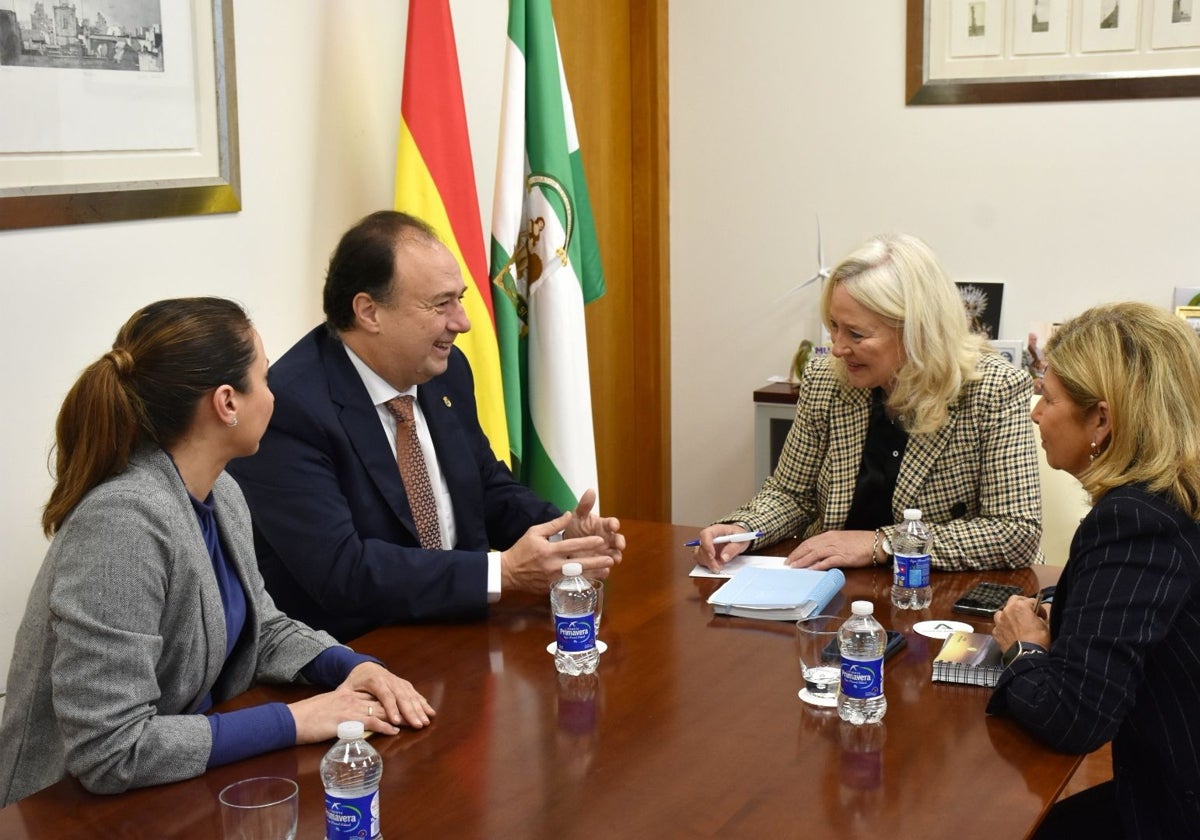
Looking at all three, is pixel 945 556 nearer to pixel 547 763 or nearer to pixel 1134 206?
pixel 547 763

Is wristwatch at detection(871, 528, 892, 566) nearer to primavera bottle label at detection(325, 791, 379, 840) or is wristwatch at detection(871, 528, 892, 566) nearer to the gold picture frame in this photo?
primavera bottle label at detection(325, 791, 379, 840)

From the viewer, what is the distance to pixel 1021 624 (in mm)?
2041

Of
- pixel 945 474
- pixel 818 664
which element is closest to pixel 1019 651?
pixel 818 664

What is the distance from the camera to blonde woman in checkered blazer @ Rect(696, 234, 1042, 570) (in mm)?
2582

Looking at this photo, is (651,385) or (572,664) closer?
(572,664)

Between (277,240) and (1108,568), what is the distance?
201 centimetres

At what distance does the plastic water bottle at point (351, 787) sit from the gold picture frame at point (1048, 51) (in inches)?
133

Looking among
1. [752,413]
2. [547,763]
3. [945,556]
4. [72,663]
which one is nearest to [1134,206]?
[752,413]

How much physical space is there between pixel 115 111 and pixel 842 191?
262cm

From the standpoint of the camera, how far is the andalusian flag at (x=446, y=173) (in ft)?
10.4

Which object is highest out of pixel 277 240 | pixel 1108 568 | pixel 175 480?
pixel 277 240

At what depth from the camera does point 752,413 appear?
4766 mm

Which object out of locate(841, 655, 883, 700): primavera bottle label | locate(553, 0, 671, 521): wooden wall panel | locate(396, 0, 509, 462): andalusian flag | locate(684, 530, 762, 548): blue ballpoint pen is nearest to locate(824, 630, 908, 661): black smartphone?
locate(841, 655, 883, 700): primavera bottle label

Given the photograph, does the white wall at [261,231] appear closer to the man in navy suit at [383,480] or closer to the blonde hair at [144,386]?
the man in navy suit at [383,480]
